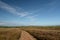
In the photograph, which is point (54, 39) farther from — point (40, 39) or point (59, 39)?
point (40, 39)

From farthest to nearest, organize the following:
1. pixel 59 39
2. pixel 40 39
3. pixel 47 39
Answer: pixel 40 39 → pixel 47 39 → pixel 59 39

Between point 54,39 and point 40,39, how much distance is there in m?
2.61

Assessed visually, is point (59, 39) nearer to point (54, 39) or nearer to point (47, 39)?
point (54, 39)

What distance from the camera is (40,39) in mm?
18922

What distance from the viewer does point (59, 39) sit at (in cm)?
1658

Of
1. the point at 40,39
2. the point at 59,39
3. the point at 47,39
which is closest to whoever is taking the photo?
the point at 59,39

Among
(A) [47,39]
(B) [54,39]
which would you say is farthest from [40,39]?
(B) [54,39]

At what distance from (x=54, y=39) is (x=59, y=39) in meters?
0.73

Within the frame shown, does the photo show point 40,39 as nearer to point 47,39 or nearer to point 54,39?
point 47,39

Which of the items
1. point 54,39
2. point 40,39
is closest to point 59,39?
point 54,39

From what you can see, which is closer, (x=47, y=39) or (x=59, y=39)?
(x=59, y=39)

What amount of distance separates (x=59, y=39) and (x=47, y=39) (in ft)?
6.17

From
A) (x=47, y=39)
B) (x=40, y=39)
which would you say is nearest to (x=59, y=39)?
(x=47, y=39)

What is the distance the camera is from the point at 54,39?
1702cm
